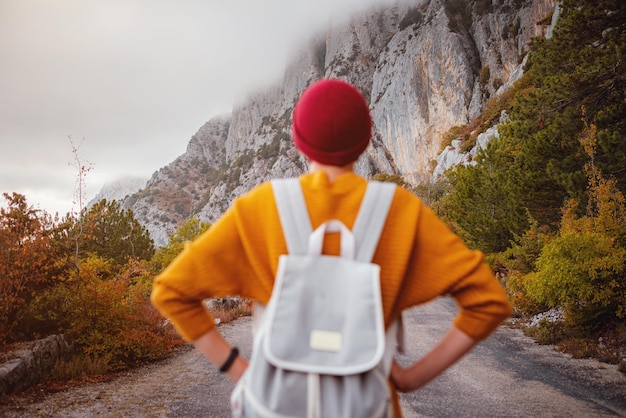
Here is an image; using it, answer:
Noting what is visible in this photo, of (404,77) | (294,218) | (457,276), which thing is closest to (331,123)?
(294,218)

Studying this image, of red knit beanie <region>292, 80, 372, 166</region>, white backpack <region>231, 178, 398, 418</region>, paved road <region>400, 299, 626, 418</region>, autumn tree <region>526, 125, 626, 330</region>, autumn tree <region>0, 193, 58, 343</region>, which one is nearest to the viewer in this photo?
white backpack <region>231, 178, 398, 418</region>

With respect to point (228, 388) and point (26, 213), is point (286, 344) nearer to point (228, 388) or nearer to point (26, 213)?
point (228, 388)

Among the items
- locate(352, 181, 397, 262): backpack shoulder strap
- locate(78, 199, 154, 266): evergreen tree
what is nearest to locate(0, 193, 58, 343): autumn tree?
locate(352, 181, 397, 262): backpack shoulder strap

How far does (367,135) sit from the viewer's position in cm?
111

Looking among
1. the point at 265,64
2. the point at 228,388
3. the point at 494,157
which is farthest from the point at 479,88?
the point at 265,64

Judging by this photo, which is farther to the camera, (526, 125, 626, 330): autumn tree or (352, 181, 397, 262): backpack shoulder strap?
(526, 125, 626, 330): autumn tree

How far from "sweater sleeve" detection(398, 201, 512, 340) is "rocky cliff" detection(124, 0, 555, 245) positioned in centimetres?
2243

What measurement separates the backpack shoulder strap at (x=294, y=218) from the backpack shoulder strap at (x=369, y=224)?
0.12 metres

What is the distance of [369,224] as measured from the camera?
0.95 metres

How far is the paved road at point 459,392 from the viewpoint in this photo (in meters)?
4.68

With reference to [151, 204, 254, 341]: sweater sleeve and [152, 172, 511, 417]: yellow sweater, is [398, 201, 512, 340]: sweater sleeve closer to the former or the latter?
[152, 172, 511, 417]: yellow sweater

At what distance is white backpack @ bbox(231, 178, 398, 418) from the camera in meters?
0.88

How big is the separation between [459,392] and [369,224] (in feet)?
17.0

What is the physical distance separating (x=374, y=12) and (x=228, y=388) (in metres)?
86.4
